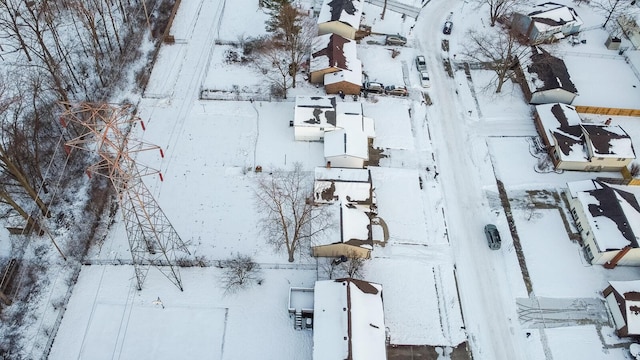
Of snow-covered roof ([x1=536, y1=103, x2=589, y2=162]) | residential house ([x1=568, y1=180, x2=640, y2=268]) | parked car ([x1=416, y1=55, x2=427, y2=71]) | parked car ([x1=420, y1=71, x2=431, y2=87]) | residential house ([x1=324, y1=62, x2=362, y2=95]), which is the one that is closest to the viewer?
residential house ([x1=568, y1=180, x2=640, y2=268])

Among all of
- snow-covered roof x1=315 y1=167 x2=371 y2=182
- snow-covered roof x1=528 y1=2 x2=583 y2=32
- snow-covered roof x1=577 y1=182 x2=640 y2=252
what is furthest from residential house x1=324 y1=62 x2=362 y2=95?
snow-covered roof x1=528 y1=2 x2=583 y2=32

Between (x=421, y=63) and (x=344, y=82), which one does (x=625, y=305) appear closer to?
(x=344, y=82)

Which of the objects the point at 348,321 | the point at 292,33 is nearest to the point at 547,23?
the point at 292,33

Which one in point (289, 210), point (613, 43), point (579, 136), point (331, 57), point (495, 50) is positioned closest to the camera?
point (289, 210)

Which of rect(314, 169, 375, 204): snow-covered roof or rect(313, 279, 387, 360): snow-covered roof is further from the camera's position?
rect(314, 169, 375, 204): snow-covered roof

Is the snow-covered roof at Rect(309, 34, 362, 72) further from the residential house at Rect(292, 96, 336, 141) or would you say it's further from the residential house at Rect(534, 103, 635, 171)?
the residential house at Rect(534, 103, 635, 171)

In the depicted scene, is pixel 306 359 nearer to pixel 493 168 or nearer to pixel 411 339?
pixel 411 339

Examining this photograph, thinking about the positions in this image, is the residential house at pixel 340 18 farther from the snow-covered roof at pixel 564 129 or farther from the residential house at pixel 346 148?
the snow-covered roof at pixel 564 129

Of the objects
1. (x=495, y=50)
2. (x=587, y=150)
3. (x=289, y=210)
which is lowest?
(x=289, y=210)

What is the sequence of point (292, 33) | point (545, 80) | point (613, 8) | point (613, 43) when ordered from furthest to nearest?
point (613, 8), point (613, 43), point (292, 33), point (545, 80)
